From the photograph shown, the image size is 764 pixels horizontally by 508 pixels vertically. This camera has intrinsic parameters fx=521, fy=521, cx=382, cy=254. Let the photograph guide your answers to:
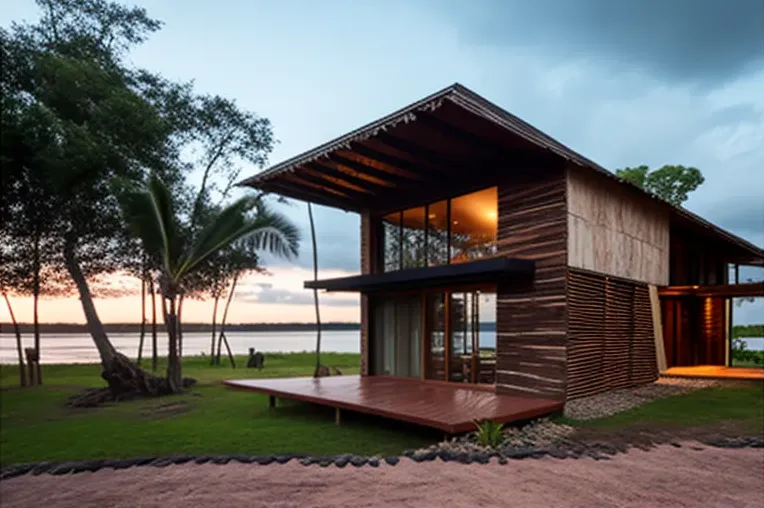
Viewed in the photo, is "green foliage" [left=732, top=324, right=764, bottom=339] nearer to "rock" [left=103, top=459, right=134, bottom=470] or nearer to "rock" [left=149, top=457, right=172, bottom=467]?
"rock" [left=149, top=457, right=172, bottom=467]

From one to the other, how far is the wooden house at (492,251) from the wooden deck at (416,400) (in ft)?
1.65

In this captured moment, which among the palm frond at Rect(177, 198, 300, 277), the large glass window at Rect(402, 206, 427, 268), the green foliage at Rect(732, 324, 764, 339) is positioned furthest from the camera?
the green foliage at Rect(732, 324, 764, 339)

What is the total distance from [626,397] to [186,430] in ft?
22.8

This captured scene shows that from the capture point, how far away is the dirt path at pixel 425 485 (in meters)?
3.89

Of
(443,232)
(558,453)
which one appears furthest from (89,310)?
(558,453)

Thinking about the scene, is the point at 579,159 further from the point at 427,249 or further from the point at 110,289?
the point at 110,289

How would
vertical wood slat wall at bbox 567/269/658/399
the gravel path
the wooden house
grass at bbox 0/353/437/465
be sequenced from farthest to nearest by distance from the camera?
vertical wood slat wall at bbox 567/269/658/399 → the wooden house → the gravel path → grass at bbox 0/353/437/465

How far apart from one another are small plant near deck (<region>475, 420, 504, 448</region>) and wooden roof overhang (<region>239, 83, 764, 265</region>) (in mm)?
3735

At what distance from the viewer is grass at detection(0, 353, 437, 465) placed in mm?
5898

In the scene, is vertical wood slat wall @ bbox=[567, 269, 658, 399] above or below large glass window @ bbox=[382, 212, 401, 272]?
below

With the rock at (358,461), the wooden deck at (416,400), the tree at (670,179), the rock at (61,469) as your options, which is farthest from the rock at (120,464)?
the tree at (670,179)

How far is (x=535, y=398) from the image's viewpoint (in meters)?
7.78

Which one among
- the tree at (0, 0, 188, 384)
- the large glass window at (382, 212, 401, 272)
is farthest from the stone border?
the large glass window at (382, 212, 401, 272)

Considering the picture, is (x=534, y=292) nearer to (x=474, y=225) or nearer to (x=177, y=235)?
(x=474, y=225)
